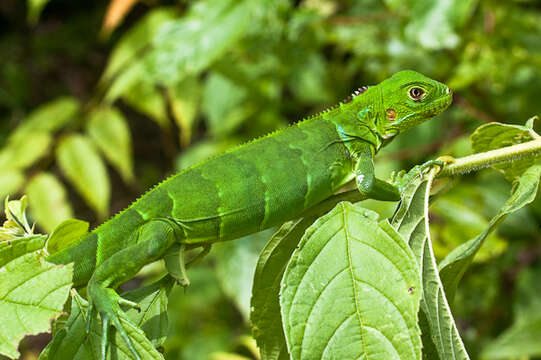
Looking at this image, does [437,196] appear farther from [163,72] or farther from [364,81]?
[364,81]

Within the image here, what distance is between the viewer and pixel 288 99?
451cm

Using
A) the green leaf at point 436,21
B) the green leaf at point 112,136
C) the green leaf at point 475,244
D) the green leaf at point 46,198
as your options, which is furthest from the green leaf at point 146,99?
the green leaf at point 475,244

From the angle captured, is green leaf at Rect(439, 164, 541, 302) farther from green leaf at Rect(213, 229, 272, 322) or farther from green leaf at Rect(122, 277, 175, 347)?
green leaf at Rect(213, 229, 272, 322)

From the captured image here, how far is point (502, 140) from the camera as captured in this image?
64.6 inches

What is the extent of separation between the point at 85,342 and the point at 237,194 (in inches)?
22.8

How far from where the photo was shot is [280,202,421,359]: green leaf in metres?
1.12

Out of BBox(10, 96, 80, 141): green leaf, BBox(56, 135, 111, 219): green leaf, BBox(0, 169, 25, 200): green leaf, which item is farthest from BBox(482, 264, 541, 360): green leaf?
BBox(10, 96, 80, 141): green leaf

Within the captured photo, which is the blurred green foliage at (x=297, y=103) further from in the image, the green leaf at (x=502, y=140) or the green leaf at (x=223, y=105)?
the green leaf at (x=502, y=140)

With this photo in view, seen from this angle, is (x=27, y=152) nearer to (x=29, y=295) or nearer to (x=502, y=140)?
(x=29, y=295)

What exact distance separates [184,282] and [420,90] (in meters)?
0.98

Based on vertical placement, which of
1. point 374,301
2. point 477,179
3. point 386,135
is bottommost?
point 374,301

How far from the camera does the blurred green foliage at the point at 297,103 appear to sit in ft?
9.72

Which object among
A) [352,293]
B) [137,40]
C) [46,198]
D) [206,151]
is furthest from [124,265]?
[137,40]

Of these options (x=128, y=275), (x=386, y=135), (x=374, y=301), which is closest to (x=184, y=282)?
(x=128, y=275)
